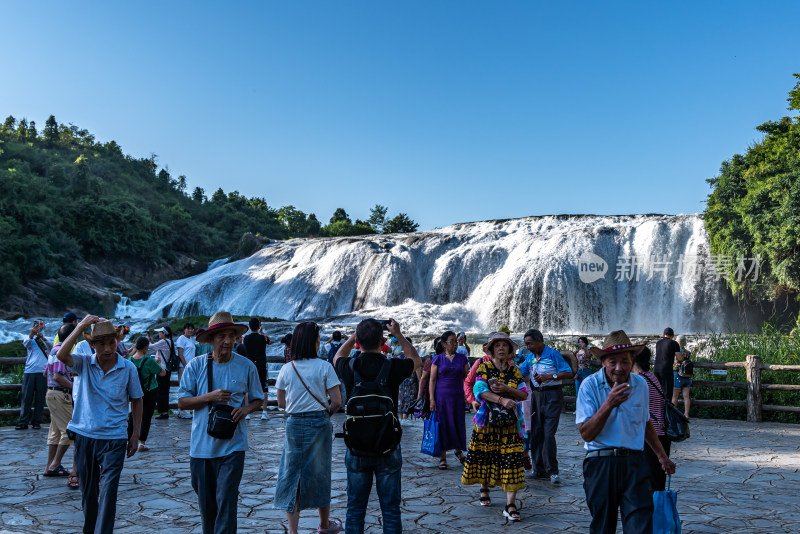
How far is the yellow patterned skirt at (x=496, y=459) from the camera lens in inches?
219

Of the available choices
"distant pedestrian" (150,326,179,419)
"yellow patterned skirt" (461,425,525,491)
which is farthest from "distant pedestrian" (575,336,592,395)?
"distant pedestrian" (150,326,179,419)

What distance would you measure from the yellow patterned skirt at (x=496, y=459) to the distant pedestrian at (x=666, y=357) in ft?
21.4

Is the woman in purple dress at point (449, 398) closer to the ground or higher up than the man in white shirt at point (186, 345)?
closer to the ground

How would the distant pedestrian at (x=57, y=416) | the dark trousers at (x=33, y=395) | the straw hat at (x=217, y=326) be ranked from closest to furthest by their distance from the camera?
the straw hat at (x=217, y=326)
the distant pedestrian at (x=57, y=416)
the dark trousers at (x=33, y=395)

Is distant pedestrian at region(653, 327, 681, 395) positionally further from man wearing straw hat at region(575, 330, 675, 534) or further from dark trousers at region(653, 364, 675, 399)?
man wearing straw hat at region(575, 330, 675, 534)

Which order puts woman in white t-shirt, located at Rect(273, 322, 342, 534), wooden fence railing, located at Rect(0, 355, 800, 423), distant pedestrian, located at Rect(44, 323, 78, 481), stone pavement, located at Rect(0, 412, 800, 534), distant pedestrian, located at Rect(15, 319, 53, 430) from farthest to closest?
wooden fence railing, located at Rect(0, 355, 800, 423) < distant pedestrian, located at Rect(15, 319, 53, 430) < distant pedestrian, located at Rect(44, 323, 78, 481) < stone pavement, located at Rect(0, 412, 800, 534) < woman in white t-shirt, located at Rect(273, 322, 342, 534)

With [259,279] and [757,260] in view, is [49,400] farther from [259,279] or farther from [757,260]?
[259,279]

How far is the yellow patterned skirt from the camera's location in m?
5.57

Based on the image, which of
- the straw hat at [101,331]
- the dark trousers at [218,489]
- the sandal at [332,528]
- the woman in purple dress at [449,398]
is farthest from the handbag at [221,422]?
the woman in purple dress at [449,398]

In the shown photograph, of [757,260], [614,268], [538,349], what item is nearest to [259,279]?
[614,268]

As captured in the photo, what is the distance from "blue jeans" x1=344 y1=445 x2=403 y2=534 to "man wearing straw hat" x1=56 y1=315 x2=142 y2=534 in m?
1.61

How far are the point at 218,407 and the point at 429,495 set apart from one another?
3.02 meters

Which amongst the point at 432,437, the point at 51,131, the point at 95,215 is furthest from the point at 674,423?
the point at 51,131

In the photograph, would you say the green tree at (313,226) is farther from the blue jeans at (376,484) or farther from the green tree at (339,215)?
the blue jeans at (376,484)
